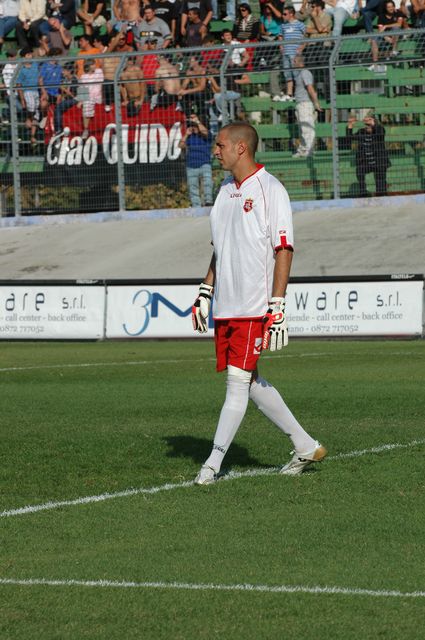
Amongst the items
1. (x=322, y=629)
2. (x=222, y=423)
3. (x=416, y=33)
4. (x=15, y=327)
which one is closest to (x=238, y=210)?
(x=222, y=423)

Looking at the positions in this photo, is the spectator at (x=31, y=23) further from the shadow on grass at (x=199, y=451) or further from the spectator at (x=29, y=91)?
the shadow on grass at (x=199, y=451)

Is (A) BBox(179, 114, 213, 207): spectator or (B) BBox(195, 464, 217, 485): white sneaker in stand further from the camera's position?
(A) BBox(179, 114, 213, 207): spectator

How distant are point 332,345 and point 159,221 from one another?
29.6ft

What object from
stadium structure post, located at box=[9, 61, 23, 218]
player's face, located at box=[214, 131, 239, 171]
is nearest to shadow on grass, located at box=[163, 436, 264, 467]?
player's face, located at box=[214, 131, 239, 171]

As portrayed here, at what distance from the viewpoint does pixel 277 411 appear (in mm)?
8086

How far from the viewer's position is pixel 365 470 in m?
8.39

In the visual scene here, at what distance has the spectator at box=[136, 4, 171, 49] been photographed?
2795 cm

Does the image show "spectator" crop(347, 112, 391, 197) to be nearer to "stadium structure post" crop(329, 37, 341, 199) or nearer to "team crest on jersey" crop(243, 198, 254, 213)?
"stadium structure post" crop(329, 37, 341, 199)

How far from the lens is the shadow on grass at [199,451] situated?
8.98 m

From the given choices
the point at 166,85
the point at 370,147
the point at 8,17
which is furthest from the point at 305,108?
the point at 8,17

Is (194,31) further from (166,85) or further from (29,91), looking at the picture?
(29,91)

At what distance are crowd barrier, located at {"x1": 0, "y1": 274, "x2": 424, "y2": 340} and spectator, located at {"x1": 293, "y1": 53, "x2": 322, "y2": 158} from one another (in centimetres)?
486

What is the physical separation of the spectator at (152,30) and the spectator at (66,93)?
8.06ft

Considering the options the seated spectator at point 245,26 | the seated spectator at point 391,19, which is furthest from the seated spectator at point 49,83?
the seated spectator at point 391,19
